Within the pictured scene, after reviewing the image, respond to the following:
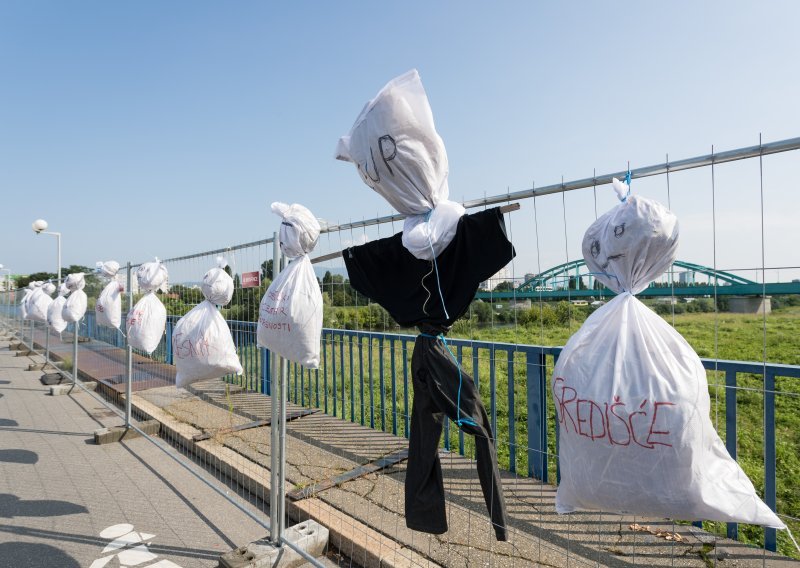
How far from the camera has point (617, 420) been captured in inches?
50.4

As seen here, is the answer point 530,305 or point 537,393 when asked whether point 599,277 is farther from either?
point 537,393

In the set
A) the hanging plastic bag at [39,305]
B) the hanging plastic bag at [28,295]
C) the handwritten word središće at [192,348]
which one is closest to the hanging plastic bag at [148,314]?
the handwritten word središće at [192,348]

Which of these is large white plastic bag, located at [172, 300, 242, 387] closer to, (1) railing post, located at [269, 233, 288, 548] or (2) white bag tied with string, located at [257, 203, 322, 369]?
(1) railing post, located at [269, 233, 288, 548]

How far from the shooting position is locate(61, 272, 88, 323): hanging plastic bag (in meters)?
7.67

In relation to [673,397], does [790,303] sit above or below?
above

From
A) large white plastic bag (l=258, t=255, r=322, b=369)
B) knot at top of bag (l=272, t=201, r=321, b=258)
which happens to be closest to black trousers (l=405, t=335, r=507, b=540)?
large white plastic bag (l=258, t=255, r=322, b=369)

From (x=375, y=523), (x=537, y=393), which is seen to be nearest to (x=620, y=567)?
(x=537, y=393)

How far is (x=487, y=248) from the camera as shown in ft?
5.76

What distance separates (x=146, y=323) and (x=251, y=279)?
2.00m

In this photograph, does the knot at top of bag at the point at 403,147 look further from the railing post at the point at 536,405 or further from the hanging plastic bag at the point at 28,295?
the hanging plastic bag at the point at 28,295

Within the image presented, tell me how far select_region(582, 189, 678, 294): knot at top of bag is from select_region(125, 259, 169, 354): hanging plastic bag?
4.63 m

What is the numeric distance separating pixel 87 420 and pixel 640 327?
7.48 meters

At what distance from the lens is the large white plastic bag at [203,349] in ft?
11.5

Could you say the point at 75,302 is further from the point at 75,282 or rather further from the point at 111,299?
the point at 111,299
